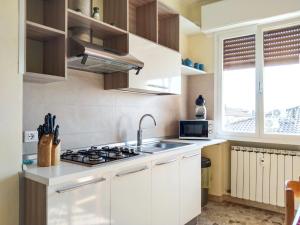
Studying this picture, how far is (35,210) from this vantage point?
1.36m

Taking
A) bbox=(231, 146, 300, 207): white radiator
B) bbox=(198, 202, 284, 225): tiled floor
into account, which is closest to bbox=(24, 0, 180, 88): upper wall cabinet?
bbox=(231, 146, 300, 207): white radiator

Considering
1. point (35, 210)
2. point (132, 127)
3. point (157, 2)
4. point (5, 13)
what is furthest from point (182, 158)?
point (5, 13)

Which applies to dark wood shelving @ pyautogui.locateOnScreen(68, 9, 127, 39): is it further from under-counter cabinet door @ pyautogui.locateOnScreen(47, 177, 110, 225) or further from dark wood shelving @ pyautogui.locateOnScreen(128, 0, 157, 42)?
under-counter cabinet door @ pyautogui.locateOnScreen(47, 177, 110, 225)

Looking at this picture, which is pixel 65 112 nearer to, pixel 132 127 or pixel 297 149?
pixel 132 127

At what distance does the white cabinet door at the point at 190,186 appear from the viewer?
2379 millimetres

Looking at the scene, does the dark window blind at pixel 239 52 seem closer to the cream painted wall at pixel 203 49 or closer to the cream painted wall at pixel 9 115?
the cream painted wall at pixel 203 49

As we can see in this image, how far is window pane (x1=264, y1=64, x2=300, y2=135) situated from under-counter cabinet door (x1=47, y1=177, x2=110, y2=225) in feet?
7.61

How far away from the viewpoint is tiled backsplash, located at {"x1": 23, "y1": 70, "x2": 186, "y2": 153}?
1.82 metres

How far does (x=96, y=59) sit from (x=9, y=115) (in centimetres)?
71

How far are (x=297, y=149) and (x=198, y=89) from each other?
58.0 inches

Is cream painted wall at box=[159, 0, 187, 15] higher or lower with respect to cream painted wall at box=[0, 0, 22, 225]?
higher

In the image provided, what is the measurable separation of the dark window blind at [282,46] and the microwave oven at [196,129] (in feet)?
3.53

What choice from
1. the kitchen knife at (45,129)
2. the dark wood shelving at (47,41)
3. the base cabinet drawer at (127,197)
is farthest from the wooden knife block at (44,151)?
the dark wood shelving at (47,41)

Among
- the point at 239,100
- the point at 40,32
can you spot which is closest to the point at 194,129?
the point at 239,100
